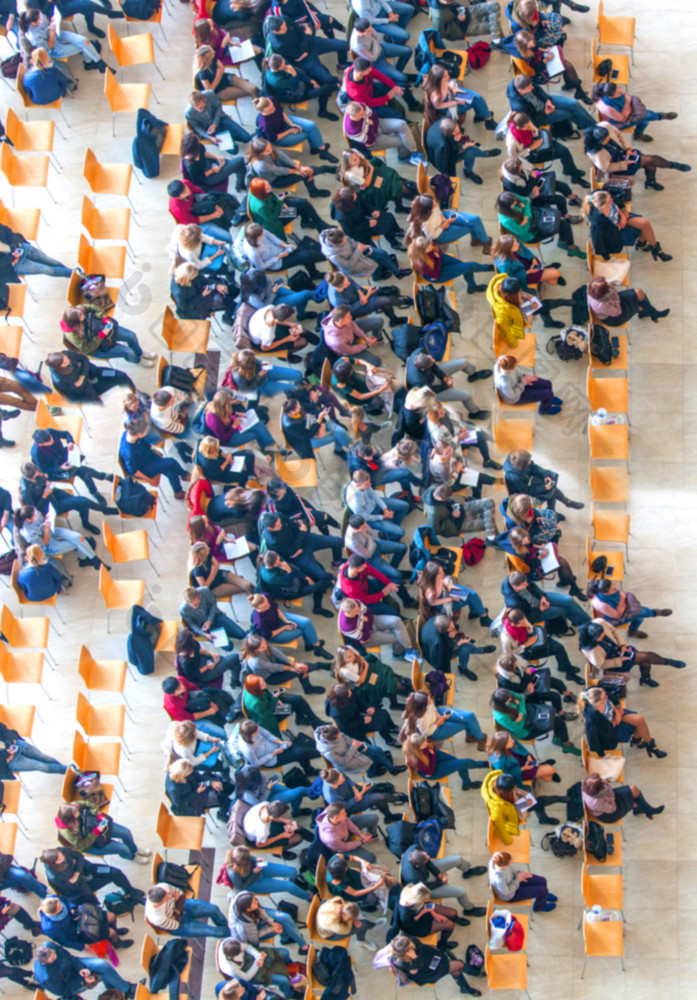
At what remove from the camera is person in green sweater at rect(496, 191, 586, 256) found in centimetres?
1551

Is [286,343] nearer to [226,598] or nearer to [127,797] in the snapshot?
[226,598]

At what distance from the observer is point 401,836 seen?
527 inches

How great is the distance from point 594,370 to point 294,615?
12.6ft

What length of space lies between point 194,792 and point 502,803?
8.64 ft

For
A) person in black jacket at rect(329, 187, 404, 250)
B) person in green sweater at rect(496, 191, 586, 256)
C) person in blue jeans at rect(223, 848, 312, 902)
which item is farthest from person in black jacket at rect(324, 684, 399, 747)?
person in green sweater at rect(496, 191, 586, 256)

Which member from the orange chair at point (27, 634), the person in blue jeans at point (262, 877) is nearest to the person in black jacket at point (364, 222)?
the orange chair at point (27, 634)

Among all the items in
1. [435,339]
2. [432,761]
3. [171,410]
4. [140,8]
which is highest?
[140,8]

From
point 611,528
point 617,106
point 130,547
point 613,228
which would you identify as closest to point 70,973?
point 130,547

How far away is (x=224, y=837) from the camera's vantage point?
46.2ft

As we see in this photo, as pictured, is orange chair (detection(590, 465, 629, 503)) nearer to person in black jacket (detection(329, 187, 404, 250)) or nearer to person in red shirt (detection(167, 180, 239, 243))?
person in black jacket (detection(329, 187, 404, 250))

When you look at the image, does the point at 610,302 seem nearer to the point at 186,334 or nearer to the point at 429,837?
the point at 186,334

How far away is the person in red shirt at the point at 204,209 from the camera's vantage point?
16.0 metres

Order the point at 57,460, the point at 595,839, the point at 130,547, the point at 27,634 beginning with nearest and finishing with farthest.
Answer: the point at 595,839
the point at 27,634
the point at 130,547
the point at 57,460

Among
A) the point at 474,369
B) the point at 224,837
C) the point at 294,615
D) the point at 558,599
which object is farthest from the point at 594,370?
the point at 224,837
